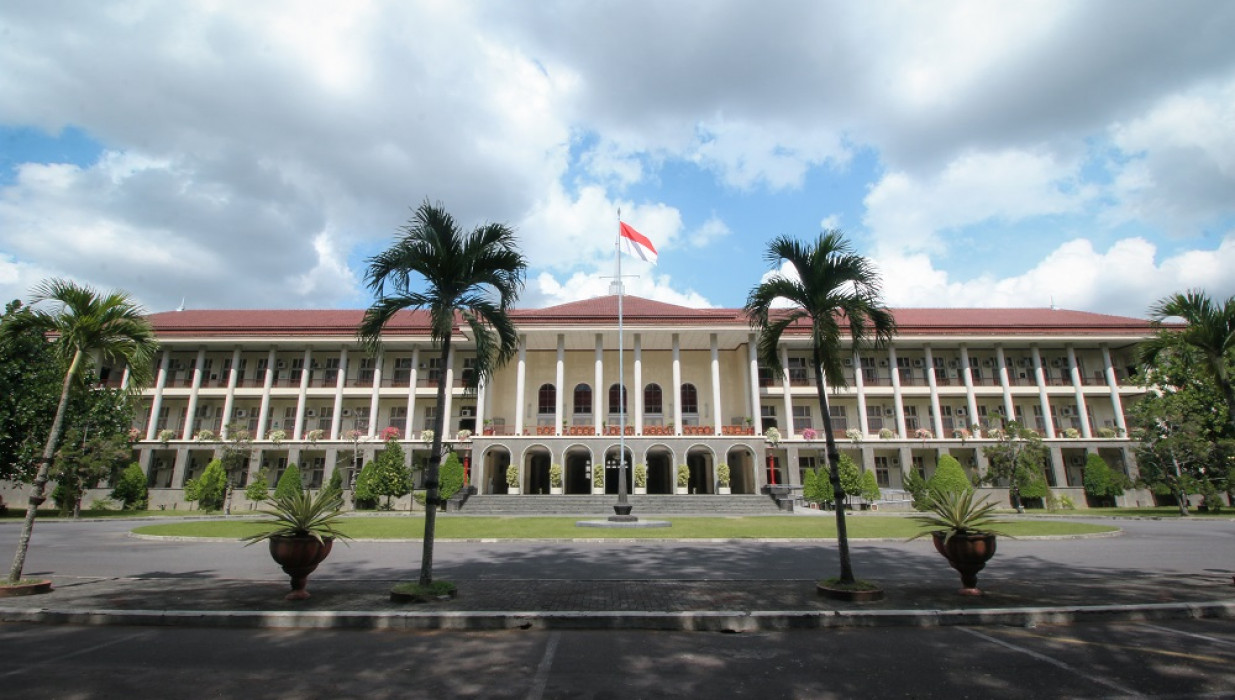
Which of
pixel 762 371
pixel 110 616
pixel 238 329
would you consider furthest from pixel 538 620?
pixel 238 329

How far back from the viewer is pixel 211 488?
3128cm

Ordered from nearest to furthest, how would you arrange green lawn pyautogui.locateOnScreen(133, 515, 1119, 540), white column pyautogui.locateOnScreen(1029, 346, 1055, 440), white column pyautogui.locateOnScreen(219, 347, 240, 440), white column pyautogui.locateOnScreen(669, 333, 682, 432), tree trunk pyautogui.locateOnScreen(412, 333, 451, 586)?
tree trunk pyautogui.locateOnScreen(412, 333, 451, 586)
green lawn pyautogui.locateOnScreen(133, 515, 1119, 540)
white column pyautogui.locateOnScreen(669, 333, 682, 432)
white column pyautogui.locateOnScreen(1029, 346, 1055, 440)
white column pyautogui.locateOnScreen(219, 347, 240, 440)

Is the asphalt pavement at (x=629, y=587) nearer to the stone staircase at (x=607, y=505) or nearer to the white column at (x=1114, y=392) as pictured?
the stone staircase at (x=607, y=505)

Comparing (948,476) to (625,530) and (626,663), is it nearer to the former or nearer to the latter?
(625,530)

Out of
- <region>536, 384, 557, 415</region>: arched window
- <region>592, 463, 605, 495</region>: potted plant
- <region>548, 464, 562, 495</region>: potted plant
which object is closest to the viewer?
<region>592, 463, 605, 495</region>: potted plant

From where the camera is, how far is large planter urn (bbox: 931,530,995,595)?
24.8 ft

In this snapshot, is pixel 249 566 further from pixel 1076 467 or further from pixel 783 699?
pixel 1076 467

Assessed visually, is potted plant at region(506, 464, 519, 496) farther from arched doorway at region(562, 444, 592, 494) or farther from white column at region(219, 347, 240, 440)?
white column at region(219, 347, 240, 440)

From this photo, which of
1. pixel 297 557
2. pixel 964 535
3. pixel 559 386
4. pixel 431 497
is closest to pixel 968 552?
pixel 964 535

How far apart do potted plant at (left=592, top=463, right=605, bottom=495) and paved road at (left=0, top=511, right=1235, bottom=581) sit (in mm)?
16996

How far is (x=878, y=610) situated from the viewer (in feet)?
22.4

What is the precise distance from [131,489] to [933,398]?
45.9 metres

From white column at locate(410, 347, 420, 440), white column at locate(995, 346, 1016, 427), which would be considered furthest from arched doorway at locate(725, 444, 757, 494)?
white column at locate(410, 347, 420, 440)

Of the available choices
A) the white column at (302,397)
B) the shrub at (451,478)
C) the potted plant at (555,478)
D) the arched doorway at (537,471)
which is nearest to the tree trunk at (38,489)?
the shrub at (451,478)
